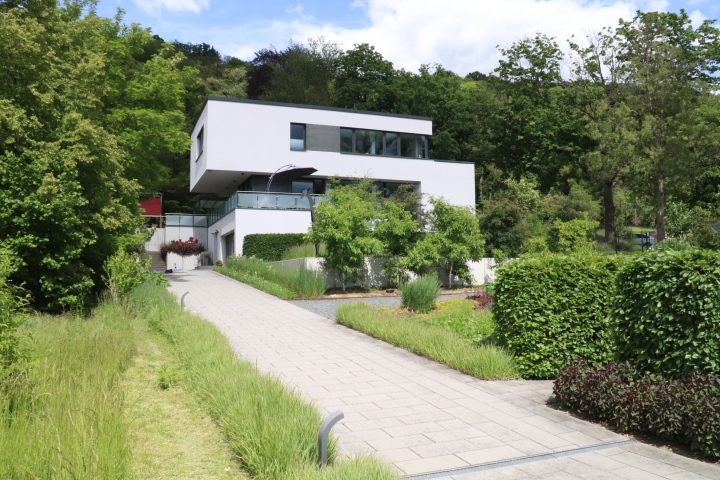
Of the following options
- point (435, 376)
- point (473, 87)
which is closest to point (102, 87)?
point (435, 376)

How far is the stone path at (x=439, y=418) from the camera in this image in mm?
4203

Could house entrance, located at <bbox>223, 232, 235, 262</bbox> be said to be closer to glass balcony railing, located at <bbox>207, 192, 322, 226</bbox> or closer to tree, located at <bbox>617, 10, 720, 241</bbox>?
glass balcony railing, located at <bbox>207, 192, 322, 226</bbox>

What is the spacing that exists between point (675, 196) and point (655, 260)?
3350cm

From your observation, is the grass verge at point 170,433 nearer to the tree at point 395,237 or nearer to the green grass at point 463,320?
the green grass at point 463,320

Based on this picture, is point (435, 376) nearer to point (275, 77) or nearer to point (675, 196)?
point (675, 196)

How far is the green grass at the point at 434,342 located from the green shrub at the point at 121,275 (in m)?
4.56

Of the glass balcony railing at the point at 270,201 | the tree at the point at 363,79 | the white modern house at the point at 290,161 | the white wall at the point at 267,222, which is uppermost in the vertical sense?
the tree at the point at 363,79

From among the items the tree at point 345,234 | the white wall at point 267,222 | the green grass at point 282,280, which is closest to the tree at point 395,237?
the tree at point 345,234

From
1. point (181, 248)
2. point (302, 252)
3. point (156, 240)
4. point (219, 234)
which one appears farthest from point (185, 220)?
point (302, 252)

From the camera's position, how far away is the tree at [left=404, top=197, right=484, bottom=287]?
61.8 feet

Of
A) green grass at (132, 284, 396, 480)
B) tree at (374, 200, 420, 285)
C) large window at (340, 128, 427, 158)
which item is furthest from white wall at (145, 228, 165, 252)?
green grass at (132, 284, 396, 480)

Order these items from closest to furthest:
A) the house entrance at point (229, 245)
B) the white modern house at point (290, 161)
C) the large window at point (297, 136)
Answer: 1. the white modern house at point (290, 161)
2. the house entrance at point (229, 245)
3. the large window at point (297, 136)

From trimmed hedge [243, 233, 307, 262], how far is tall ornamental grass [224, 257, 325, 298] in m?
2.06

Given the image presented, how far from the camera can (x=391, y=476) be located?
3.48 metres
